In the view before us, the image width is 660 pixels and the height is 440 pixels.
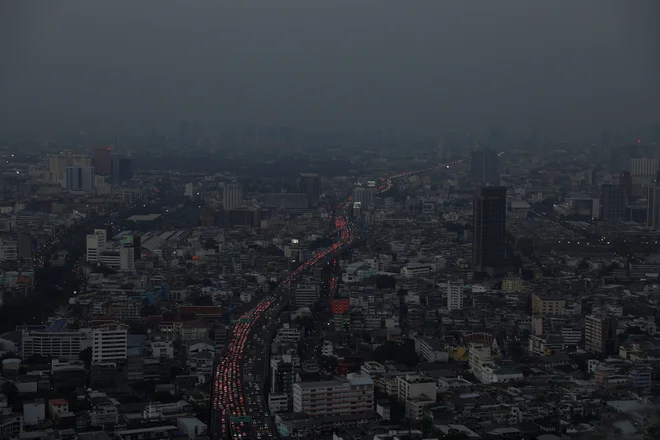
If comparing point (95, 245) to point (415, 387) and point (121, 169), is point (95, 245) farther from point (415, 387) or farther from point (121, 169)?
point (121, 169)

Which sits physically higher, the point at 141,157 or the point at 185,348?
the point at 141,157

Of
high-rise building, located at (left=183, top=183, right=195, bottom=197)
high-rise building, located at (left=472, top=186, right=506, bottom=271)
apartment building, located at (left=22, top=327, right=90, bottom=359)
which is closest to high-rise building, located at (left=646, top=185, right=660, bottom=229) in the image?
high-rise building, located at (left=472, top=186, right=506, bottom=271)

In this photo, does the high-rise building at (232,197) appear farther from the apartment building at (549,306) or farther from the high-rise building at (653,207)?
the apartment building at (549,306)

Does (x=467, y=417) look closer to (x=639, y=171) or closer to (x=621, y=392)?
(x=621, y=392)

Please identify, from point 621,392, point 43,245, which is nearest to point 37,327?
point 621,392

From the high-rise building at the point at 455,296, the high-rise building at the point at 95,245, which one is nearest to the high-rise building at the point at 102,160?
the high-rise building at the point at 95,245

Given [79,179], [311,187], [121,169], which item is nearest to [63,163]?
[79,179]
